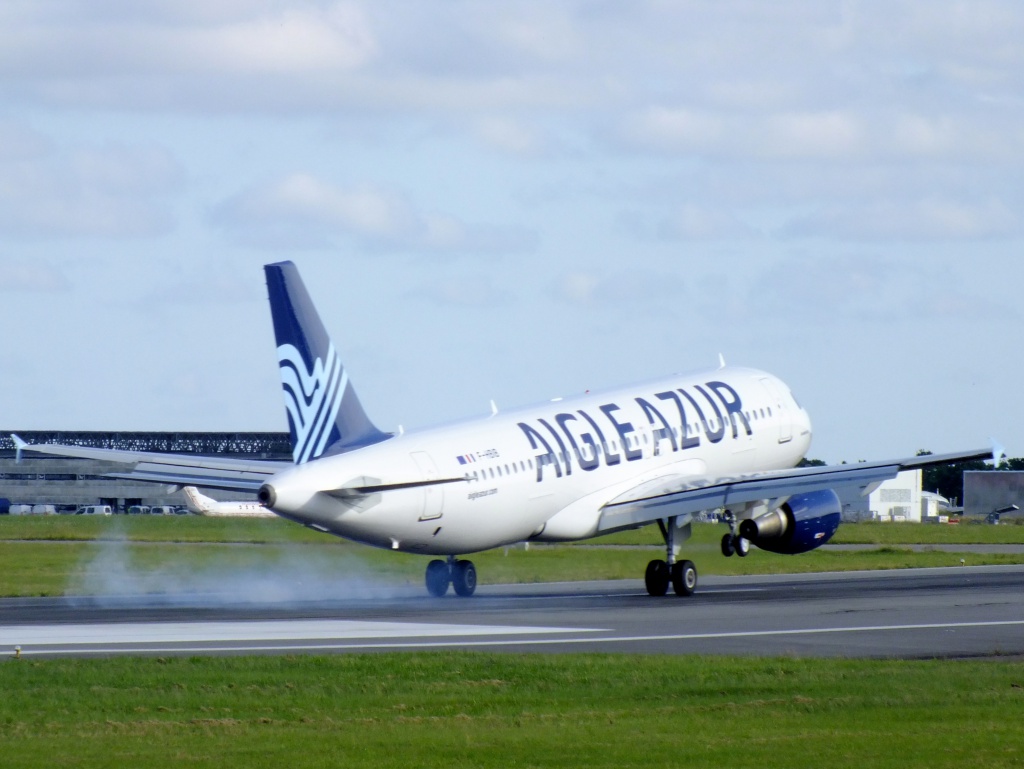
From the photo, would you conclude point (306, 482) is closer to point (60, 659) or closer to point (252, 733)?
point (60, 659)

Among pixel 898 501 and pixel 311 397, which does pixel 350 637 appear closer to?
pixel 311 397

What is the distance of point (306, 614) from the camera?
111 feet

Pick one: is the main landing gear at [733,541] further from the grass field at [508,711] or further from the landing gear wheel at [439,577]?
the grass field at [508,711]

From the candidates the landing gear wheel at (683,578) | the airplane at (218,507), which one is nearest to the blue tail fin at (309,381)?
the landing gear wheel at (683,578)

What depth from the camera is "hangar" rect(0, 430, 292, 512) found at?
142m

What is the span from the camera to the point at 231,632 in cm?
2853

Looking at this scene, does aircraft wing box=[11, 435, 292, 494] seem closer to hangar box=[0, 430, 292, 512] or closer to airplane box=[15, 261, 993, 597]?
airplane box=[15, 261, 993, 597]

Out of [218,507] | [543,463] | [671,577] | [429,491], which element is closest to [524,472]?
[543,463]

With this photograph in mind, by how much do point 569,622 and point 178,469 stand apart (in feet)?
38.7

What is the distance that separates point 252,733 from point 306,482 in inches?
668

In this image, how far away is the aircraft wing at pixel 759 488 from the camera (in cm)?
3900

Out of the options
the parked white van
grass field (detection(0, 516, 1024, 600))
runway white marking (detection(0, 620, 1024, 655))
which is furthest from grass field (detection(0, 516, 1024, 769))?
the parked white van

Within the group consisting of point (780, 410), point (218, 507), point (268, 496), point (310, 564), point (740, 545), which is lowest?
point (310, 564)

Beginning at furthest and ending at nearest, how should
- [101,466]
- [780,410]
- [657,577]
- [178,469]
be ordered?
[101,466] → [780,410] → [657,577] → [178,469]
